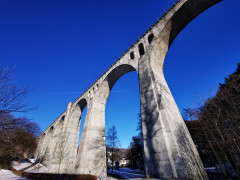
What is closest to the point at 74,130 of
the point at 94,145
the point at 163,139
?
the point at 94,145

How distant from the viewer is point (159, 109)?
6.72 metres

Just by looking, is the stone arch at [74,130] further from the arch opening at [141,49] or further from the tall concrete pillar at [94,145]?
the arch opening at [141,49]

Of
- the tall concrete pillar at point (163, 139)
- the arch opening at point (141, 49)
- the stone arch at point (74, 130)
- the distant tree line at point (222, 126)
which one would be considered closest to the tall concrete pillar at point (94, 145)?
the stone arch at point (74, 130)

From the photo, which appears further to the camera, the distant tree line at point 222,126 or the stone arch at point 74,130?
the stone arch at point 74,130

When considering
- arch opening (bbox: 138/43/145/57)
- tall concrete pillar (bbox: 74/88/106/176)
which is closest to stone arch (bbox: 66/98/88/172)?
tall concrete pillar (bbox: 74/88/106/176)

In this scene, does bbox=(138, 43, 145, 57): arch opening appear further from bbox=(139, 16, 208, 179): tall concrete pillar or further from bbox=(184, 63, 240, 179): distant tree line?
bbox=(184, 63, 240, 179): distant tree line

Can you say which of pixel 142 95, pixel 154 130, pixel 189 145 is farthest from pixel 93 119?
pixel 189 145

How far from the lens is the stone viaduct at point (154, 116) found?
A: 5488 mm

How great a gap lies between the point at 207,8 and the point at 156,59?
525cm

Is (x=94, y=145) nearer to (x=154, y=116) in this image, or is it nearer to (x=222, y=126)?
(x=154, y=116)

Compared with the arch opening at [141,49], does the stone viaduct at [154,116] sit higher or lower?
lower

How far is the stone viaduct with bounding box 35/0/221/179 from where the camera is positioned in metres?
5.49

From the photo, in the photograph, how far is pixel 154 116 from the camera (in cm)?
680

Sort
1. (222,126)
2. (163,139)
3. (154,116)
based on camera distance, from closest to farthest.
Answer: (163,139) → (154,116) → (222,126)
